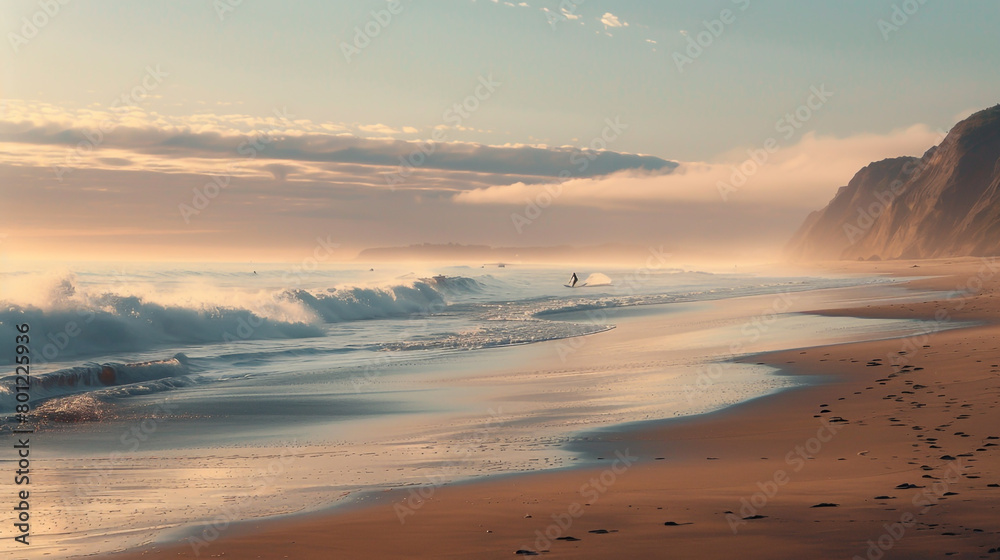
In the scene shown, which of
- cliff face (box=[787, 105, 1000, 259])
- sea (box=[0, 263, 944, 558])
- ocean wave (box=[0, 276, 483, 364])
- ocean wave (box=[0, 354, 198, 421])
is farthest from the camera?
cliff face (box=[787, 105, 1000, 259])

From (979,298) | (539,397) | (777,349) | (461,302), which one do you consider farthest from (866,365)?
(461,302)

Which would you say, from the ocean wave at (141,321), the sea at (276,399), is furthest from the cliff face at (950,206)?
the ocean wave at (141,321)

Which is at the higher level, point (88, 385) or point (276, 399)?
point (88, 385)

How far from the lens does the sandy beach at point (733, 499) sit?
19.0 ft

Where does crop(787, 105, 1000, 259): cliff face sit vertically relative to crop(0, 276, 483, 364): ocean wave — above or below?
above

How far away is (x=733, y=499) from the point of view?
705 centimetres

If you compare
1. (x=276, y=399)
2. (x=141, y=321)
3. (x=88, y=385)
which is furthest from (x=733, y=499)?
(x=141, y=321)

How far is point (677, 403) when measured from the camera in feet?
42.8

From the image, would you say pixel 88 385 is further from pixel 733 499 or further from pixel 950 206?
pixel 950 206

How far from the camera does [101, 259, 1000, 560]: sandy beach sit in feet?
19.0

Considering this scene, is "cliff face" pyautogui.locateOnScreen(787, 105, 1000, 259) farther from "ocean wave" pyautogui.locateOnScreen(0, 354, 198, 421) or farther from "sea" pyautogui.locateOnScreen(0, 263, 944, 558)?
"ocean wave" pyautogui.locateOnScreen(0, 354, 198, 421)

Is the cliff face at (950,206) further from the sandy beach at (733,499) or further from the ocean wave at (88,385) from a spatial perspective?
the ocean wave at (88,385)

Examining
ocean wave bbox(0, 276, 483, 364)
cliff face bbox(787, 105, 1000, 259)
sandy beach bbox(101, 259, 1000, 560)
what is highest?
cliff face bbox(787, 105, 1000, 259)

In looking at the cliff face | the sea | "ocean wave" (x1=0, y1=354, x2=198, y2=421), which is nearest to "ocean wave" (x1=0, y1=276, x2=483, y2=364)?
the sea
